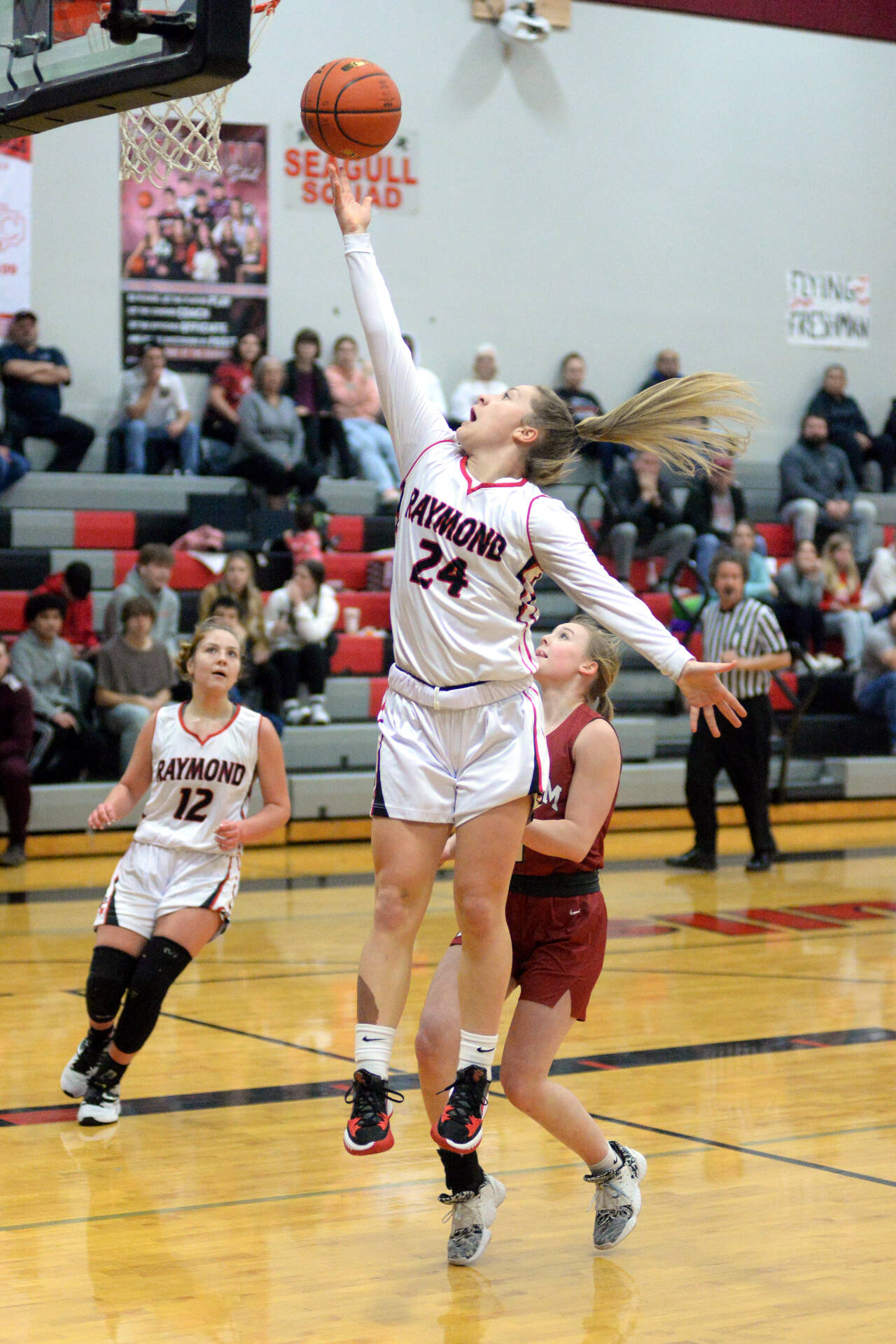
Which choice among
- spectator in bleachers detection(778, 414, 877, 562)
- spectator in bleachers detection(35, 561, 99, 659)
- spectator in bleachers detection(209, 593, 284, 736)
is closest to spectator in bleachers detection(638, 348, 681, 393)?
spectator in bleachers detection(778, 414, 877, 562)

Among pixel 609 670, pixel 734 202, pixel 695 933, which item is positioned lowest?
pixel 695 933

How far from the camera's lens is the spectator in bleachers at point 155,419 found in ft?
40.9

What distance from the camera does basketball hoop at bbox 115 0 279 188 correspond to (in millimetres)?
4949

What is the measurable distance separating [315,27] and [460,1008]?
12012mm

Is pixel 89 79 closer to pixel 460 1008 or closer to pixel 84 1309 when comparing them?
A: pixel 460 1008

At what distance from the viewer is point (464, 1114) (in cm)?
333

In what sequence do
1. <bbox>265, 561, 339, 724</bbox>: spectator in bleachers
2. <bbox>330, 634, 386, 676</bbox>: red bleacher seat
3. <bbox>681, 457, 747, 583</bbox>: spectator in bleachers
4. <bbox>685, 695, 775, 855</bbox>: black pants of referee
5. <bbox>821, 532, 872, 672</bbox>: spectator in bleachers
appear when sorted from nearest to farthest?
1. <bbox>685, 695, 775, 855</bbox>: black pants of referee
2. <bbox>265, 561, 339, 724</bbox>: spectator in bleachers
3. <bbox>330, 634, 386, 676</bbox>: red bleacher seat
4. <bbox>821, 532, 872, 672</bbox>: spectator in bleachers
5. <bbox>681, 457, 747, 583</bbox>: spectator in bleachers

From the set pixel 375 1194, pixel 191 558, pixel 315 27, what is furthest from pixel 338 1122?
pixel 315 27

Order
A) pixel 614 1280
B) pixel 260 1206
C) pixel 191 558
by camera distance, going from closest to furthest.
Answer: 1. pixel 614 1280
2. pixel 260 1206
3. pixel 191 558

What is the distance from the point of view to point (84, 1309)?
10.6ft

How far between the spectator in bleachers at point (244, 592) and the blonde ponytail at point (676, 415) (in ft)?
23.2

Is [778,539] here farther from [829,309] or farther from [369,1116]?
[369,1116]

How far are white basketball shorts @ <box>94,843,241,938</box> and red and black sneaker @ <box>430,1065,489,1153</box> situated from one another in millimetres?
1648

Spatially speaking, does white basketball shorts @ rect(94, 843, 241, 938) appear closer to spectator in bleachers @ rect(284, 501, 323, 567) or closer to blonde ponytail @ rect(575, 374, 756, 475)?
blonde ponytail @ rect(575, 374, 756, 475)
